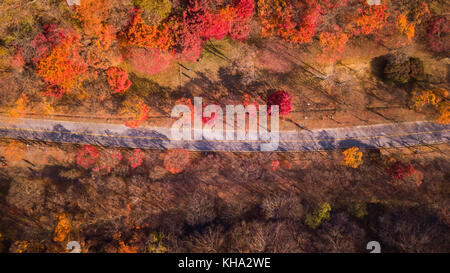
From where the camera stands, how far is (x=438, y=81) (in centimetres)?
3569

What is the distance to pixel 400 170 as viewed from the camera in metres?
34.0

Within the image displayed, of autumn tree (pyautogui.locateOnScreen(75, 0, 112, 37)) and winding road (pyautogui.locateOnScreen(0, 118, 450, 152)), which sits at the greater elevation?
autumn tree (pyautogui.locateOnScreen(75, 0, 112, 37))

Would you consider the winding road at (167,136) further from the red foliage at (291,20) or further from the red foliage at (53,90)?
the red foliage at (291,20)

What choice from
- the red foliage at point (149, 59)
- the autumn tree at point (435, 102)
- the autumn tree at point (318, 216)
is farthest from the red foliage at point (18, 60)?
the autumn tree at point (435, 102)

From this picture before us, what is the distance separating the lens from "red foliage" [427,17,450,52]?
33906mm

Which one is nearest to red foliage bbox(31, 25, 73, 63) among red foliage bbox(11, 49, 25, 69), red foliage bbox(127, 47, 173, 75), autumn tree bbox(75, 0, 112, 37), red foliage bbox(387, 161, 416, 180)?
red foliage bbox(11, 49, 25, 69)

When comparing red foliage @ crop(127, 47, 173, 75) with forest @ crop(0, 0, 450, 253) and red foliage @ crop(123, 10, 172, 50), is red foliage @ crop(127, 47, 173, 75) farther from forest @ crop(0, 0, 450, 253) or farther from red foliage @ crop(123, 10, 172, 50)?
red foliage @ crop(123, 10, 172, 50)

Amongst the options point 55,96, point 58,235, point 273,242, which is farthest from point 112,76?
point 273,242

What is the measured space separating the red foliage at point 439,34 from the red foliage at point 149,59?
31.8 m

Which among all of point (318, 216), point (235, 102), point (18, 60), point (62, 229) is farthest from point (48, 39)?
point (318, 216)

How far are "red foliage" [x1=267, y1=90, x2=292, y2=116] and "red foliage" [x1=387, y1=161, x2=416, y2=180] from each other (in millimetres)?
14484

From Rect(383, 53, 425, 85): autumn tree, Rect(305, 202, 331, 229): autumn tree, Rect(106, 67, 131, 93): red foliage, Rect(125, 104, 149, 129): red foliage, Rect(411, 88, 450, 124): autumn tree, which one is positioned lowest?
Rect(305, 202, 331, 229): autumn tree

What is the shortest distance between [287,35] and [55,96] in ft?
95.7

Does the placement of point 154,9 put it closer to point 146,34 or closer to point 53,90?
point 146,34
